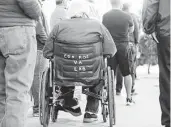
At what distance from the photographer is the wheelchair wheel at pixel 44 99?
529 centimetres

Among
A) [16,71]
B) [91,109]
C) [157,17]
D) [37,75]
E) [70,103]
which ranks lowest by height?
[91,109]

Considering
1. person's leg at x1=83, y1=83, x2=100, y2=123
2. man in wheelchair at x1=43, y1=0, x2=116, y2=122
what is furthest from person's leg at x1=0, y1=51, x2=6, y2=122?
person's leg at x1=83, y1=83, x2=100, y2=123

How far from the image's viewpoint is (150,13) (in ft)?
15.5

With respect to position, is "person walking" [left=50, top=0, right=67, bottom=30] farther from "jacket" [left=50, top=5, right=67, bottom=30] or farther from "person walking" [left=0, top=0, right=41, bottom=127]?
"person walking" [left=0, top=0, right=41, bottom=127]

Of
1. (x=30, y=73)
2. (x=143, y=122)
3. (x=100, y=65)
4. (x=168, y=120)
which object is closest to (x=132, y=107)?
(x=143, y=122)

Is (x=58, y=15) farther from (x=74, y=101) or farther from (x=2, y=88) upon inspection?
(x=2, y=88)

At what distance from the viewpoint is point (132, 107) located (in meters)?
7.73

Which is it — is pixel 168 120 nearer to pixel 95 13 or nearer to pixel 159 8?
pixel 159 8

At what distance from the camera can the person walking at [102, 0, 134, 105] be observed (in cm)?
766

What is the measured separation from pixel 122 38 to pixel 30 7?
12.4 feet

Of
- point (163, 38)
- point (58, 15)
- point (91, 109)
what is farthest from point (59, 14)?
point (163, 38)

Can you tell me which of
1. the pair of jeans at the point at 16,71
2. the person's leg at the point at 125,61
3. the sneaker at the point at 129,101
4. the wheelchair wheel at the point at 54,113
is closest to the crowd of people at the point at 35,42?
the pair of jeans at the point at 16,71

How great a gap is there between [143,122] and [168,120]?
154 centimetres

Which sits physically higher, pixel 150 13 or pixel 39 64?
pixel 150 13
